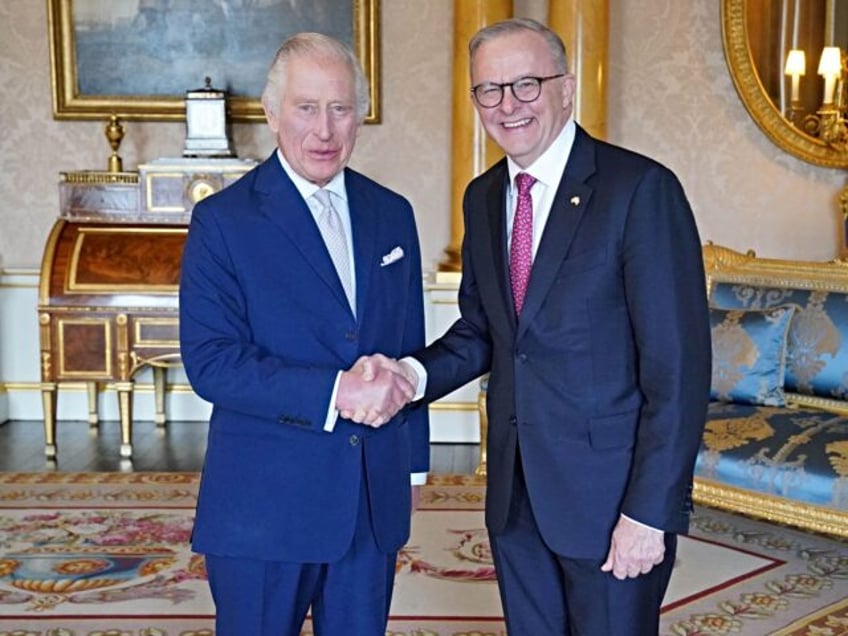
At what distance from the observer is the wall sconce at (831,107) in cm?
540

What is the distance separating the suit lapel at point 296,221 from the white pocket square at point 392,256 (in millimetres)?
125

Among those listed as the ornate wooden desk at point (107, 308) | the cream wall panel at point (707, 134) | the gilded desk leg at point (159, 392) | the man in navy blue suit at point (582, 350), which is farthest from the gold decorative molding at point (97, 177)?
the man in navy blue suit at point (582, 350)

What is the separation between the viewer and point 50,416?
5.11 meters

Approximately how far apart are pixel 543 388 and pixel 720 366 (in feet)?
7.98

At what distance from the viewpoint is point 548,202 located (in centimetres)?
192

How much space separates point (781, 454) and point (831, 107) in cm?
263

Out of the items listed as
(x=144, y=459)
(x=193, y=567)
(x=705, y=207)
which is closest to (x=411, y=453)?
(x=193, y=567)

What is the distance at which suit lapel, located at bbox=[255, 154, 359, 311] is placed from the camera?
184 centimetres

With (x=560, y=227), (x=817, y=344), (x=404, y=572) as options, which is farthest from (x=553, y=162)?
(x=817, y=344)

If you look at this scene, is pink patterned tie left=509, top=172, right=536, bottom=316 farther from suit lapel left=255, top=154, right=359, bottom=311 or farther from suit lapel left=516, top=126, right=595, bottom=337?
suit lapel left=255, top=154, right=359, bottom=311

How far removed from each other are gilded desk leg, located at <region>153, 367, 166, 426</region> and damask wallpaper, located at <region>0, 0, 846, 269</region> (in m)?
0.98

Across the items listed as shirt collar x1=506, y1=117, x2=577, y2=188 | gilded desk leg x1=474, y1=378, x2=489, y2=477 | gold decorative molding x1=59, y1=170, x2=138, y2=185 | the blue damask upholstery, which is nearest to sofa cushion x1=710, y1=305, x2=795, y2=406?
the blue damask upholstery

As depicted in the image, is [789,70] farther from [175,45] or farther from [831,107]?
[175,45]

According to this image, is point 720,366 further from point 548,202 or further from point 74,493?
point 74,493
